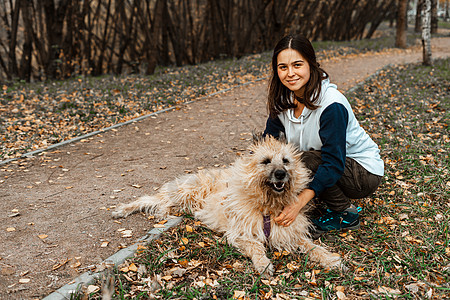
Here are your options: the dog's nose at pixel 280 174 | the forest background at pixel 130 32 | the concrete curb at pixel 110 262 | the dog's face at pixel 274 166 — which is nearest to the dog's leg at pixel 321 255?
the dog's face at pixel 274 166

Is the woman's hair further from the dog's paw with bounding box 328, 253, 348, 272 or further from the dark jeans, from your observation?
the dog's paw with bounding box 328, 253, 348, 272

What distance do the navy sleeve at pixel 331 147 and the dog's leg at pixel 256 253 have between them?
701 mm

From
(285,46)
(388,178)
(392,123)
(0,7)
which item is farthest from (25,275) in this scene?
(0,7)

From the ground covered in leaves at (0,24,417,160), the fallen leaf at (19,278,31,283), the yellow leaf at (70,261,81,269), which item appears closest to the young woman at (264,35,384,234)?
the yellow leaf at (70,261,81,269)

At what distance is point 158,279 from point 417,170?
144 inches

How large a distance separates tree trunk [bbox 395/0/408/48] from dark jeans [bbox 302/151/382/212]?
17434 mm

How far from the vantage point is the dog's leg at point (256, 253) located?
3.03 metres

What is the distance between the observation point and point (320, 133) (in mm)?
3193

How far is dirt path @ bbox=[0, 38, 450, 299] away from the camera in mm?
3189

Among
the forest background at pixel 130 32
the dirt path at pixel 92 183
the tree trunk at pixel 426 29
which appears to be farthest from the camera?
the forest background at pixel 130 32

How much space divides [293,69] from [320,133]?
0.61m

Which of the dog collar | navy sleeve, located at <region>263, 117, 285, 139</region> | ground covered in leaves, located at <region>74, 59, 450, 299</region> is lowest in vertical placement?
ground covered in leaves, located at <region>74, 59, 450, 299</region>

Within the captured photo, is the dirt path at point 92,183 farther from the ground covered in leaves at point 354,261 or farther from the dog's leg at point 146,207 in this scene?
the ground covered in leaves at point 354,261

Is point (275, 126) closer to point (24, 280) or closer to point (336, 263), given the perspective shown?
point (336, 263)
